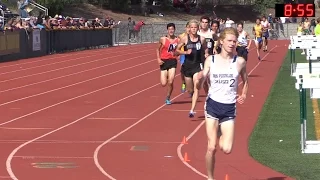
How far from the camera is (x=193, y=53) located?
57.4 ft

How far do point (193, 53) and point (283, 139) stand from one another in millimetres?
3776

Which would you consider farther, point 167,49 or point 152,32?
point 152,32

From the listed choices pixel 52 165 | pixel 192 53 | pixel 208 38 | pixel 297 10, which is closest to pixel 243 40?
pixel 297 10

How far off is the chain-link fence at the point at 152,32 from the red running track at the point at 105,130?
3051 cm

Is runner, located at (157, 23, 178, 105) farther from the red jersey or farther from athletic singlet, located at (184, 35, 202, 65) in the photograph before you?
athletic singlet, located at (184, 35, 202, 65)

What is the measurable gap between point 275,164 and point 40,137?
4412mm

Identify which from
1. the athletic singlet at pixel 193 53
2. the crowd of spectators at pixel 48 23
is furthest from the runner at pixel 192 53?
the crowd of spectators at pixel 48 23

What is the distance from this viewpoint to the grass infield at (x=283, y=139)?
11.6 meters

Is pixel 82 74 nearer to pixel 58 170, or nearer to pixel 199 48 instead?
pixel 199 48

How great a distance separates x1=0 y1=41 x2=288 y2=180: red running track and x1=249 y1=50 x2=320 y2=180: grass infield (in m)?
0.23

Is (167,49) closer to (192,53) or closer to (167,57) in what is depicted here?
(167,57)

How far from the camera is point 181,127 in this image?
16.1 meters

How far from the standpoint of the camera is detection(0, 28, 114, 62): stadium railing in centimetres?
3566

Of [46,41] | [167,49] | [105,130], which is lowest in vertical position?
[105,130]
